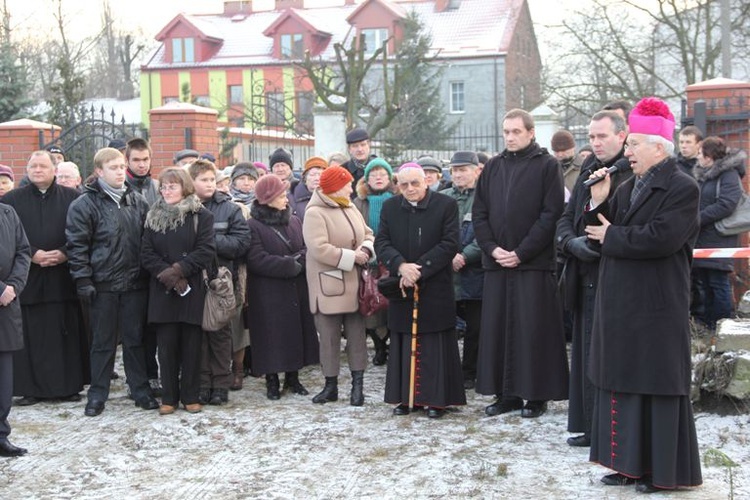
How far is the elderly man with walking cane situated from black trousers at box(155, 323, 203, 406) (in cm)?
145

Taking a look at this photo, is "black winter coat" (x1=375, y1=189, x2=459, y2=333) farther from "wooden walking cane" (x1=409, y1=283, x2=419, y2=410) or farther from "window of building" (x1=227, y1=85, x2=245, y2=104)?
"window of building" (x1=227, y1=85, x2=245, y2=104)

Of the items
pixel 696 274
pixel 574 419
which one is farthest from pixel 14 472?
pixel 696 274

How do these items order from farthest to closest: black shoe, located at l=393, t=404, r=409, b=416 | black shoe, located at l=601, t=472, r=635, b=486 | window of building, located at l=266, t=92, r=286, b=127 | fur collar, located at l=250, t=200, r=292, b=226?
window of building, located at l=266, t=92, r=286, b=127, fur collar, located at l=250, t=200, r=292, b=226, black shoe, located at l=393, t=404, r=409, b=416, black shoe, located at l=601, t=472, r=635, b=486

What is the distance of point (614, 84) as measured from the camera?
26031mm

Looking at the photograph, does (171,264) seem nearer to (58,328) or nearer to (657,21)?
(58,328)

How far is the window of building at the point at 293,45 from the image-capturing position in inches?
1885

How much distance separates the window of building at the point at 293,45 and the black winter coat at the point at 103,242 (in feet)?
134

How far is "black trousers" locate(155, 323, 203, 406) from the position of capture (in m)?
7.28

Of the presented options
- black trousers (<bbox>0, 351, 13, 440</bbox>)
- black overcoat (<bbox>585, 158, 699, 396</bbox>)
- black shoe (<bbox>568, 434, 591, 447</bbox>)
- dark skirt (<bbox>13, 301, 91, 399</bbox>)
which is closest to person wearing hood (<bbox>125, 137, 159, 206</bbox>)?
dark skirt (<bbox>13, 301, 91, 399</bbox>)

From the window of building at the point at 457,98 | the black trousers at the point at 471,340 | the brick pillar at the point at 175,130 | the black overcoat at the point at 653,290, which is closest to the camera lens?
the black overcoat at the point at 653,290

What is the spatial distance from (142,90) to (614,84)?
32.8 metres

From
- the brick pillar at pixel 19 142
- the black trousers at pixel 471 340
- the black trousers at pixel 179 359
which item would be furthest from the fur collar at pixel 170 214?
the brick pillar at pixel 19 142

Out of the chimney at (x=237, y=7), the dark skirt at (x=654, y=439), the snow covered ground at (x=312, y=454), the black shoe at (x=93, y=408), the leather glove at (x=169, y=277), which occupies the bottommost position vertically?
the snow covered ground at (x=312, y=454)

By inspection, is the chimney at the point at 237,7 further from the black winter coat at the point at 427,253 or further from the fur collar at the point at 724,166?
the black winter coat at the point at 427,253
